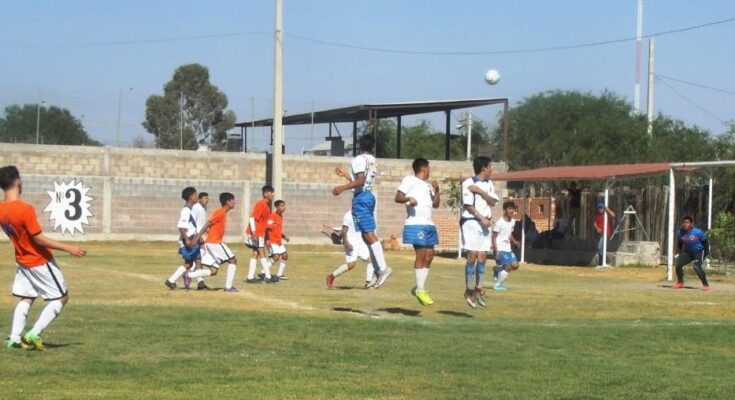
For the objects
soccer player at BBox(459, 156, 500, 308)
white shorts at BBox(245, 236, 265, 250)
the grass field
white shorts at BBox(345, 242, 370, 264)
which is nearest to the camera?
the grass field

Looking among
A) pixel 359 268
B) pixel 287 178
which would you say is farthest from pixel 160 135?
pixel 359 268

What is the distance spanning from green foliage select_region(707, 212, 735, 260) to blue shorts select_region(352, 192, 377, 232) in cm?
1523

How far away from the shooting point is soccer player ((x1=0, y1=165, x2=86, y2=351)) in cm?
1141

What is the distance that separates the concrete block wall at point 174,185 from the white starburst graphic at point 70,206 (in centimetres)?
27

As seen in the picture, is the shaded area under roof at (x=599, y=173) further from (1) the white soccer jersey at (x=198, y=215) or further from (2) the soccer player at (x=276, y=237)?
(1) the white soccer jersey at (x=198, y=215)

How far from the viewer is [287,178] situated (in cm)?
5000

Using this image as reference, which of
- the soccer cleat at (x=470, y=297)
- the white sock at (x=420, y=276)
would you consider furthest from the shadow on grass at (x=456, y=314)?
the white sock at (x=420, y=276)

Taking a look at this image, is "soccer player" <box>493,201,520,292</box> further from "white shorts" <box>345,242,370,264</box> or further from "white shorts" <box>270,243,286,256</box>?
"white shorts" <box>270,243,286,256</box>

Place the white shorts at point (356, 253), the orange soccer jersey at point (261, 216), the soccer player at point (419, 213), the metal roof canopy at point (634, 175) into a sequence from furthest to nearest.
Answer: the metal roof canopy at point (634, 175) < the orange soccer jersey at point (261, 216) < the white shorts at point (356, 253) < the soccer player at point (419, 213)

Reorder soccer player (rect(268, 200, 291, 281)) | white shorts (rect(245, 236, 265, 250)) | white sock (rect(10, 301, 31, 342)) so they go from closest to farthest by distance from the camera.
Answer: white sock (rect(10, 301, 31, 342)), white shorts (rect(245, 236, 265, 250)), soccer player (rect(268, 200, 291, 281))

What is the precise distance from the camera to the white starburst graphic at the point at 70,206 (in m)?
46.7

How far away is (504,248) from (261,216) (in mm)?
5247

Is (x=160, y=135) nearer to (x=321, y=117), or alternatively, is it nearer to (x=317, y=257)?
(x=321, y=117)

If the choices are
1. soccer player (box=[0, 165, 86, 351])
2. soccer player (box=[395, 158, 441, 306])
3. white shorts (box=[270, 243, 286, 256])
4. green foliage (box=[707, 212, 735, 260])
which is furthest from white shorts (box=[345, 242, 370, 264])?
soccer player (box=[0, 165, 86, 351])
